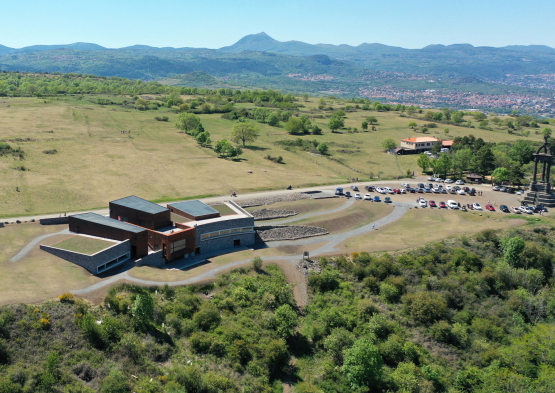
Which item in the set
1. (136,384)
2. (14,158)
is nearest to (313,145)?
(14,158)

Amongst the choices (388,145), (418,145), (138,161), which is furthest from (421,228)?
(418,145)

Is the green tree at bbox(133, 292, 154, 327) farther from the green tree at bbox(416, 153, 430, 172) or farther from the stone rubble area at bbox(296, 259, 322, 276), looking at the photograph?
the green tree at bbox(416, 153, 430, 172)

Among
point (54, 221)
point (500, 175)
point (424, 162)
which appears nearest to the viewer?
point (54, 221)

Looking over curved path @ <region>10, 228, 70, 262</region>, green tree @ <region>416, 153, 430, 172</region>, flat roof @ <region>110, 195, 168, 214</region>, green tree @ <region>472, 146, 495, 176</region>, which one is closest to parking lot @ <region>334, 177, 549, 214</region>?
→ green tree @ <region>472, 146, 495, 176</region>

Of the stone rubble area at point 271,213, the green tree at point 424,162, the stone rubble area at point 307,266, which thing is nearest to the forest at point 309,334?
the stone rubble area at point 307,266

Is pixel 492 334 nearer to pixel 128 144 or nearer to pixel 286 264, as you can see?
pixel 286 264

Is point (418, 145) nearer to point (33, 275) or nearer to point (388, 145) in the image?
point (388, 145)
